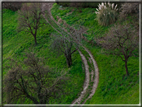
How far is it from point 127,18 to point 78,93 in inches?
808

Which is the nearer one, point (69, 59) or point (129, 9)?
point (69, 59)

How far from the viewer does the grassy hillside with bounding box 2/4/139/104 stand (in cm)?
2108

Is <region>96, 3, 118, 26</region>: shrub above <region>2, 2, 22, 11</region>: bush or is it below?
below

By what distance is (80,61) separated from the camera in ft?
98.0

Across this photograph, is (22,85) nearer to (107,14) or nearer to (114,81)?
(114,81)

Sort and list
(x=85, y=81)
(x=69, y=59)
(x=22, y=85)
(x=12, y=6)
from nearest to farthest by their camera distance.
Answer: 1. (x=22, y=85)
2. (x=85, y=81)
3. (x=69, y=59)
4. (x=12, y=6)

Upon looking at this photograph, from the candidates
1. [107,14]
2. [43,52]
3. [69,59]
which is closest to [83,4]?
[107,14]

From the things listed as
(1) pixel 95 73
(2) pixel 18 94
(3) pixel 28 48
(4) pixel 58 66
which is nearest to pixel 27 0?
(3) pixel 28 48

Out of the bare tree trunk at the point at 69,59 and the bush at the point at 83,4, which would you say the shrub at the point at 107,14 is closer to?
the bush at the point at 83,4

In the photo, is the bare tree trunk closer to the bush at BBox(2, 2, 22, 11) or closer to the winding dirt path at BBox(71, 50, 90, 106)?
the winding dirt path at BBox(71, 50, 90, 106)

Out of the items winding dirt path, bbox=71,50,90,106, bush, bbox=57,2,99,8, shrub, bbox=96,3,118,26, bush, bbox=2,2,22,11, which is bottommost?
winding dirt path, bbox=71,50,90,106

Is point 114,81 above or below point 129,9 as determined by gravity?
below

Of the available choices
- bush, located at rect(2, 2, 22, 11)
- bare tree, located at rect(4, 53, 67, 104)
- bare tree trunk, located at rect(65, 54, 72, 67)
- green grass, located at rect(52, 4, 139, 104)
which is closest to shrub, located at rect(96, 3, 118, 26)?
green grass, located at rect(52, 4, 139, 104)

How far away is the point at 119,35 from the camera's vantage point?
818 inches
